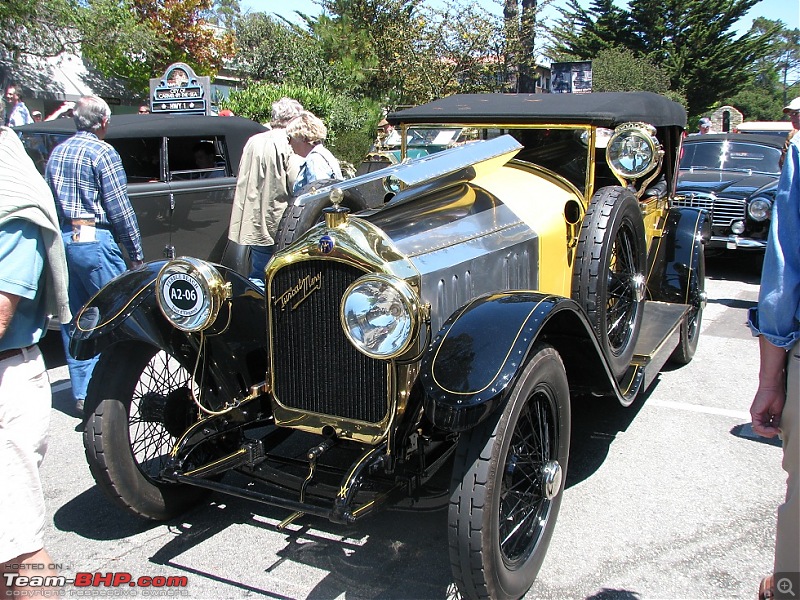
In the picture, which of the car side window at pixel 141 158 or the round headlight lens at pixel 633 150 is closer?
the round headlight lens at pixel 633 150

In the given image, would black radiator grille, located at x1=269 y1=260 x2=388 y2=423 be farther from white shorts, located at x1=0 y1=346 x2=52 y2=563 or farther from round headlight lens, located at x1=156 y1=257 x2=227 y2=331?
white shorts, located at x1=0 y1=346 x2=52 y2=563

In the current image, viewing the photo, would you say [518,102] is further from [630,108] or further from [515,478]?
[515,478]

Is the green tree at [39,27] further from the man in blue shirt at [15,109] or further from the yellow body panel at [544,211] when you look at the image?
the yellow body panel at [544,211]

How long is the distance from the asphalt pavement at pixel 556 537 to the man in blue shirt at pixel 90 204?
94 cm

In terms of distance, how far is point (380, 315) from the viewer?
2449 millimetres

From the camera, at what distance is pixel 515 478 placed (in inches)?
107

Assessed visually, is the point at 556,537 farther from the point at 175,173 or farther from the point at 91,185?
the point at 175,173

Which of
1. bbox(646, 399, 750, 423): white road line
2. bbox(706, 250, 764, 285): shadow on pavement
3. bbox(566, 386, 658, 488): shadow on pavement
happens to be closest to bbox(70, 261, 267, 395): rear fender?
bbox(566, 386, 658, 488): shadow on pavement

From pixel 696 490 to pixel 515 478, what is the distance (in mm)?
1213

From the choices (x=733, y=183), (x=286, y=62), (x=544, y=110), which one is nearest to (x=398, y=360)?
(x=544, y=110)

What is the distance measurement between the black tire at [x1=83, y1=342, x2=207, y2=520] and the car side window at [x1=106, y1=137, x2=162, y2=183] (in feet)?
11.1

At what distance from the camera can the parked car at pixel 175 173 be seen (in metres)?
5.83

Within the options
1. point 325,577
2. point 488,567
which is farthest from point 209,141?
point 488,567

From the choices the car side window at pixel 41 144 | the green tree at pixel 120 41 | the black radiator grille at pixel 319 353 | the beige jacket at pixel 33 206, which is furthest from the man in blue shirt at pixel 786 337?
the green tree at pixel 120 41
